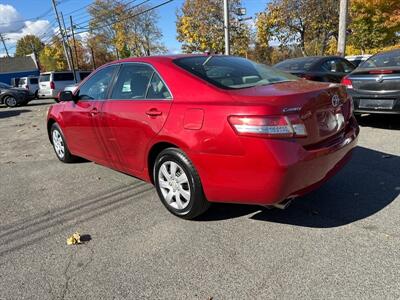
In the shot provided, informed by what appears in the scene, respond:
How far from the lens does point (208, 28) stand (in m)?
41.6

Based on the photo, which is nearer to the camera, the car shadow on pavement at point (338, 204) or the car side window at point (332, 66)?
the car shadow on pavement at point (338, 204)

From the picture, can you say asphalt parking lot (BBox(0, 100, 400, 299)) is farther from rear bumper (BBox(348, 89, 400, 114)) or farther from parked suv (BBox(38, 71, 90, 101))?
parked suv (BBox(38, 71, 90, 101))

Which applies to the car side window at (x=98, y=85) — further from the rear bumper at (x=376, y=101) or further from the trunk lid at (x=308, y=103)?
the rear bumper at (x=376, y=101)

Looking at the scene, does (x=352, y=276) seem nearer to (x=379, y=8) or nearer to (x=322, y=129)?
(x=322, y=129)

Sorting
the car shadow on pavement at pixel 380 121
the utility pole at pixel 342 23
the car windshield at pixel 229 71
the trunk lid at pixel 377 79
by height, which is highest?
the utility pole at pixel 342 23

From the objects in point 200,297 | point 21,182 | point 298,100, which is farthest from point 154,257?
point 21,182

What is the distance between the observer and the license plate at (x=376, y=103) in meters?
6.42

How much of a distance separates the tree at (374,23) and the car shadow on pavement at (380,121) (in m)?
25.7

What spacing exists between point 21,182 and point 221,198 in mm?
3426

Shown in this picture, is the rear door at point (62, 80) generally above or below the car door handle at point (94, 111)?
below

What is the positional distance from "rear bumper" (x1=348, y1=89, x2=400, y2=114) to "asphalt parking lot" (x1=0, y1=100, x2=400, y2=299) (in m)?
1.95

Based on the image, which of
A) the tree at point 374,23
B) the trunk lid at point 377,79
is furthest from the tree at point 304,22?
the trunk lid at point 377,79

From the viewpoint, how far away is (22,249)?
10.9 ft

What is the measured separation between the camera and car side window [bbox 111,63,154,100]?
155 inches
